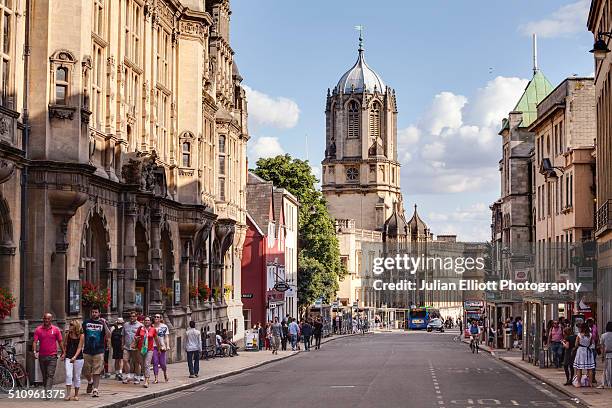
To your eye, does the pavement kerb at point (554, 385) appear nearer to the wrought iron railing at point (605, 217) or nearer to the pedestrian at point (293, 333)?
the wrought iron railing at point (605, 217)

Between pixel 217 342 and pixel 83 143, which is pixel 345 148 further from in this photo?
pixel 83 143

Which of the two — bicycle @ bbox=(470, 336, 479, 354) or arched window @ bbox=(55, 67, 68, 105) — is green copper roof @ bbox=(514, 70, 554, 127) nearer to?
bicycle @ bbox=(470, 336, 479, 354)

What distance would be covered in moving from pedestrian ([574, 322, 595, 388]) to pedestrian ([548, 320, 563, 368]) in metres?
6.15

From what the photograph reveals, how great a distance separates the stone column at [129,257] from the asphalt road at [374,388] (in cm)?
405

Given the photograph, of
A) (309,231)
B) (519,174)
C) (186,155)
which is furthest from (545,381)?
(309,231)

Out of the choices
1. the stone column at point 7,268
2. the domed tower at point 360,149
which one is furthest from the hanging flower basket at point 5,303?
the domed tower at point 360,149

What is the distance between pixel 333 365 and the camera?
4447cm

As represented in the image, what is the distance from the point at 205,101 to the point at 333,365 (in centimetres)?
1345

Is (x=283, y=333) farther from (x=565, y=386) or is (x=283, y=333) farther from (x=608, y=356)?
(x=608, y=356)

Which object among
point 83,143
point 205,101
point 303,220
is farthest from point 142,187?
point 303,220

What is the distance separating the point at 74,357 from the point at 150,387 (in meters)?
5.30

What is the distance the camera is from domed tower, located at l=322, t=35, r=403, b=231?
7347 inches

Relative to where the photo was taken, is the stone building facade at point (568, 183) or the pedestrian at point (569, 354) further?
the stone building facade at point (568, 183)

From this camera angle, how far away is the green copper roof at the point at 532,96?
285 feet
